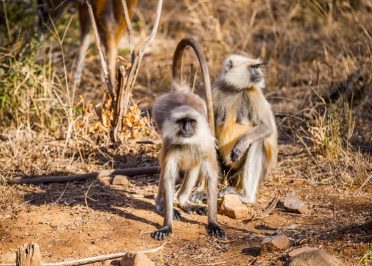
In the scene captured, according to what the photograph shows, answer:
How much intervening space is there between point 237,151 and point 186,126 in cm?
93

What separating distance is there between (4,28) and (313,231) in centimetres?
460

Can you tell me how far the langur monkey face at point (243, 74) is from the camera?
19.1 ft

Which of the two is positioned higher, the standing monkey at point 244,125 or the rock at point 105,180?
the standing monkey at point 244,125

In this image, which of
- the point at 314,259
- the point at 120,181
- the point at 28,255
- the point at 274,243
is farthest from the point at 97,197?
the point at 314,259

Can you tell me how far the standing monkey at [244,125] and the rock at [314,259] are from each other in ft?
4.94

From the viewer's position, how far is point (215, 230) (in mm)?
5020

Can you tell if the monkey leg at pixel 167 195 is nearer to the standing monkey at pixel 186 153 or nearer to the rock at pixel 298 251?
the standing monkey at pixel 186 153

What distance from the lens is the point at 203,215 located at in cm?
550

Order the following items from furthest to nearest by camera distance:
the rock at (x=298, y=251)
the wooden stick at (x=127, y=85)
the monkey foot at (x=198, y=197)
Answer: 1. the wooden stick at (x=127, y=85)
2. the monkey foot at (x=198, y=197)
3. the rock at (x=298, y=251)

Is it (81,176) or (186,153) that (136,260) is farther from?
(81,176)

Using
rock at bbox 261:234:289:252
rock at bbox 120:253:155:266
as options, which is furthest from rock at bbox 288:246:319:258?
rock at bbox 120:253:155:266

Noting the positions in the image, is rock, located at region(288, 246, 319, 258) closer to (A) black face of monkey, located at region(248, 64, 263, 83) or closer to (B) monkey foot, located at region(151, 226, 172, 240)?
(B) monkey foot, located at region(151, 226, 172, 240)

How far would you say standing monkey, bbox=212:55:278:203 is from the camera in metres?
5.81

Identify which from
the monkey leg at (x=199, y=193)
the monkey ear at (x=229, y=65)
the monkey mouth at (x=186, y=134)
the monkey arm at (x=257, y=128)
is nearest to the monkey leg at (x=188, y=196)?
the monkey leg at (x=199, y=193)
